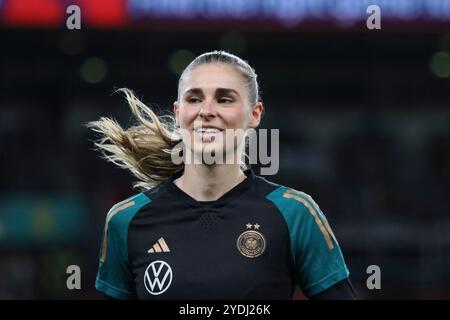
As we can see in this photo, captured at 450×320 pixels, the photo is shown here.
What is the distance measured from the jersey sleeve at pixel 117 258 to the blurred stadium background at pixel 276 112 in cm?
652

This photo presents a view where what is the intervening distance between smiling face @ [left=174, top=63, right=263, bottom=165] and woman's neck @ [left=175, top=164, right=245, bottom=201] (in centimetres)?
7

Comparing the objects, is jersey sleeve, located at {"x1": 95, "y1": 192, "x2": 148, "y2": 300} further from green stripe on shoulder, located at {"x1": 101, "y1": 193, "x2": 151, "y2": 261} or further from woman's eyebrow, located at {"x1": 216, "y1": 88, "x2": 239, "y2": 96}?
woman's eyebrow, located at {"x1": 216, "y1": 88, "x2": 239, "y2": 96}

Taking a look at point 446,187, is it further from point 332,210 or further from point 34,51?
point 34,51

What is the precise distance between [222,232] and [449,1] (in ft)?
25.3

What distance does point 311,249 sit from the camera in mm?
2910

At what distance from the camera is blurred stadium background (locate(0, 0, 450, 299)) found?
32.4ft

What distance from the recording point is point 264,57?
42.9ft

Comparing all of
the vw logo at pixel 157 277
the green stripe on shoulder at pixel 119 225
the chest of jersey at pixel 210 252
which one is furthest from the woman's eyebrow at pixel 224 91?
the vw logo at pixel 157 277

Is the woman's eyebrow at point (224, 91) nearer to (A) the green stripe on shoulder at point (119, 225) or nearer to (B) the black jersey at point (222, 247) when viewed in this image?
(B) the black jersey at point (222, 247)

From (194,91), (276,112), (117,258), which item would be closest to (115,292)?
(117,258)

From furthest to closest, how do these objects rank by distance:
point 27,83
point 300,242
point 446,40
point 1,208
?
1. point 27,83
2. point 446,40
3. point 1,208
4. point 300,242

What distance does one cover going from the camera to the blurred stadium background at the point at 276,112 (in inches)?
388

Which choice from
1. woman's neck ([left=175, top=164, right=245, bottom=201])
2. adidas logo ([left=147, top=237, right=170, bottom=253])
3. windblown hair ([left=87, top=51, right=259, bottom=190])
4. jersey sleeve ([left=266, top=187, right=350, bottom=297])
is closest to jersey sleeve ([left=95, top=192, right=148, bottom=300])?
adidas logo ([left=147, top=237, right=170, bottom=253])
